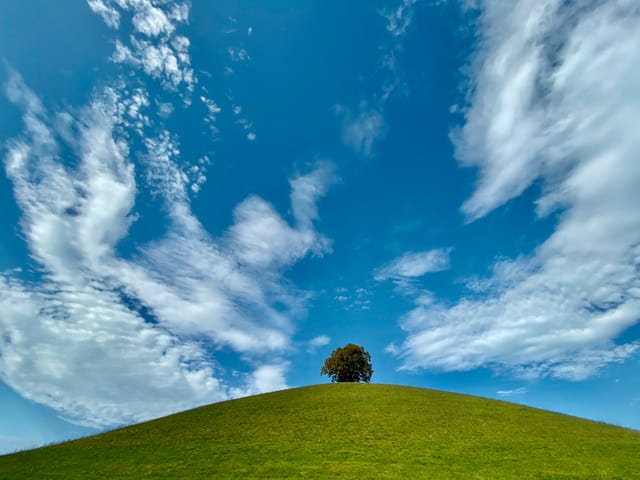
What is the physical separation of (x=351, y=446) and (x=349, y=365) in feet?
153

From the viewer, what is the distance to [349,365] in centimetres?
7238

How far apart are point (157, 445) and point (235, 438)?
6.84 m

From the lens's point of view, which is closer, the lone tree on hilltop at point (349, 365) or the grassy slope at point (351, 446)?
the grassy slope at point (351, 446)

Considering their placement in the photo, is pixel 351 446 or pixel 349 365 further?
pixel 349 365

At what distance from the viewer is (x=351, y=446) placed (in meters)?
27.0

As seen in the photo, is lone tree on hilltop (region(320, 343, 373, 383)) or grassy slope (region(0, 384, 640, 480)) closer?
grassy slope (region(0, 384, 640, 480))

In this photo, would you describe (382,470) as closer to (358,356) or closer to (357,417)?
(357,417)

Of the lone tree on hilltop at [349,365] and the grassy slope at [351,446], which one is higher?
the lone tree on hilltop at [349,365]

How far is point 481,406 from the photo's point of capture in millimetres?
41531

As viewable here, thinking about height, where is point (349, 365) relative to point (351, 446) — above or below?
above

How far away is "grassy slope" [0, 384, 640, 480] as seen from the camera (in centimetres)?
2295

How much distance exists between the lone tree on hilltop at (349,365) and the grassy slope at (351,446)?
30.9 m

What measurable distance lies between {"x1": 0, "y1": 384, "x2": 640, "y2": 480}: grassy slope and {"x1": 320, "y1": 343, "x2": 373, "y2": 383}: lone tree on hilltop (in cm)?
3091

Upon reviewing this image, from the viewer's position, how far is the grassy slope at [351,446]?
75.3ft
